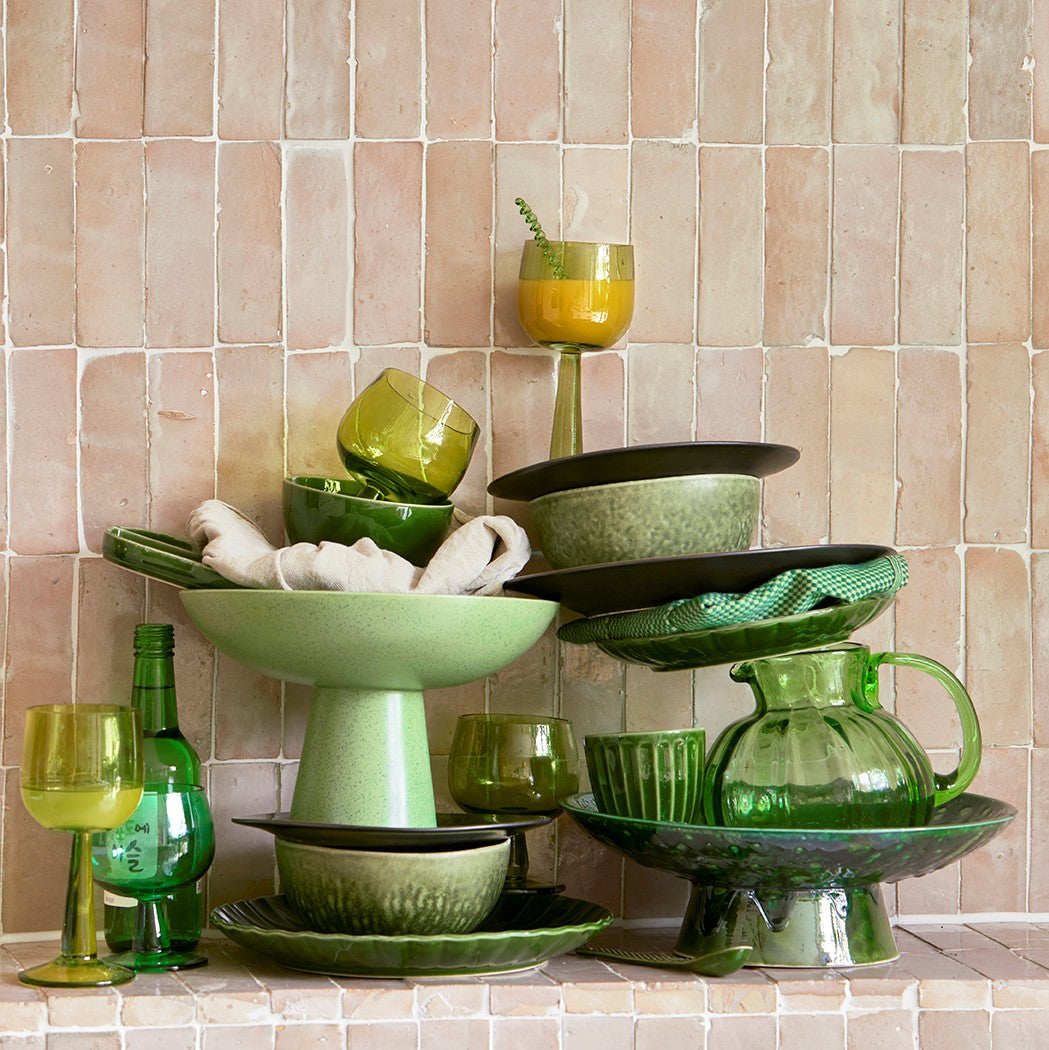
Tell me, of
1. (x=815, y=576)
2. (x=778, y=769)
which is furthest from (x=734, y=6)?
(x=778, y=769)

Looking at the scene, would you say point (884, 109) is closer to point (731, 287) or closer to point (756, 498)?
point (731, 287)

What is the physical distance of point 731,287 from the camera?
1443 millimetres

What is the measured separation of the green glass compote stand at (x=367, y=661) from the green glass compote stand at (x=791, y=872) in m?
0.16

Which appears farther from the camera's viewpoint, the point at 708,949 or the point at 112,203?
the point at 112,203

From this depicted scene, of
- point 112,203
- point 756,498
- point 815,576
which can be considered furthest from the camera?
point 112,203

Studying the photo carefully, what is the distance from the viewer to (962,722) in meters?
1.24

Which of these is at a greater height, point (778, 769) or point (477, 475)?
point (477, 475)

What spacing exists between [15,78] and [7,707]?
2.00 feet

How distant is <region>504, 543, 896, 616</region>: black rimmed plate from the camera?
1147mm

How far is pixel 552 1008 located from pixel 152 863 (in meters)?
0.36

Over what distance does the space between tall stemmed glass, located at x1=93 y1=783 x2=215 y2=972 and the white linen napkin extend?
0.21 m

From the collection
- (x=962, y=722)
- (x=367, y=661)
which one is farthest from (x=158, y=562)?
(x=962, y=722)

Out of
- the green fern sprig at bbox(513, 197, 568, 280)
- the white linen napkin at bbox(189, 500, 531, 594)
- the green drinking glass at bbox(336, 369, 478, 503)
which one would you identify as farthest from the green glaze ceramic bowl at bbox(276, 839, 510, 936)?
the green fern sprig at bbox(513, 197, 568, 280)

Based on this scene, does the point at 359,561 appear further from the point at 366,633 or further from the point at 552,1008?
the point at 552,1008
